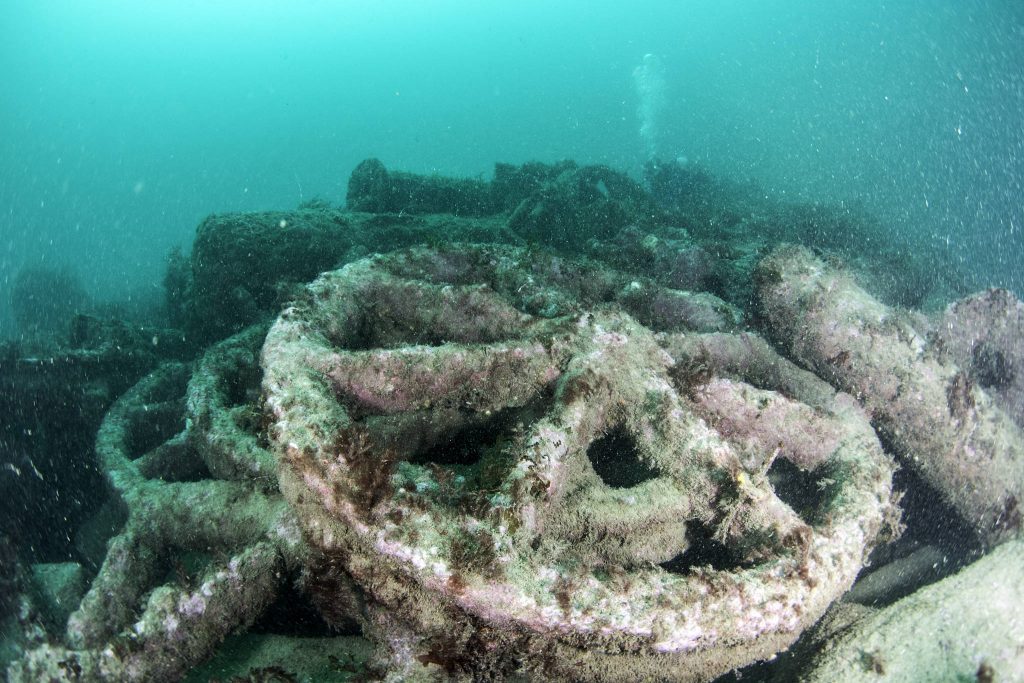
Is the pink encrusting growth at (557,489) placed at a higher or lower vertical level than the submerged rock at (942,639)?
higher

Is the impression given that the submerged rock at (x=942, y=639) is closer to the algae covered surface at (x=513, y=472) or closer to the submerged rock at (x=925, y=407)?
the algae covered surface at (x=513, y=472)

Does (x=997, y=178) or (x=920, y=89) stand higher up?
(x=920, y=89)

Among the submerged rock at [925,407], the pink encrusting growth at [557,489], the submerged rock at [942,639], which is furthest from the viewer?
the submerged rock at [925,407]

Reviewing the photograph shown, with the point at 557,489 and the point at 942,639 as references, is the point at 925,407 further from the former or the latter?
the point at 557,489

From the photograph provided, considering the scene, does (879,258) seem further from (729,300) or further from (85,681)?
(85,681)

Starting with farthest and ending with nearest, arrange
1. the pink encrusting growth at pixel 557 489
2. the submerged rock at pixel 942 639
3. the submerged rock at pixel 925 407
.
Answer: the submerged rock at pixel 925 407
the submerged rock at pixel 942 639
the pink encrusting growth at pixel 557 489

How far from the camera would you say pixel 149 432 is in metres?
5.14

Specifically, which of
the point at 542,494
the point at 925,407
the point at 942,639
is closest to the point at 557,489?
the point at 542,494

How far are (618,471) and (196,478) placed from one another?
3.49 m

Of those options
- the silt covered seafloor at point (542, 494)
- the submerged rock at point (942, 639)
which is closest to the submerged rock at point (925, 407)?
the silt covered seafloor at point (542, 494)

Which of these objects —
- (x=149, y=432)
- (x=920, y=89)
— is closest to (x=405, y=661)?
(x=149, y=432)

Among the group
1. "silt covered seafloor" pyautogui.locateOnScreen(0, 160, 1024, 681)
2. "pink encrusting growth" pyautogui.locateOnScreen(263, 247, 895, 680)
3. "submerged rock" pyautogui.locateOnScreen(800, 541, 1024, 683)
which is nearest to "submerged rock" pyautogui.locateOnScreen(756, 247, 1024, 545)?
"silt covered seafloor" pyautogui.locateOnScreen(0, 160, 1024, 681)

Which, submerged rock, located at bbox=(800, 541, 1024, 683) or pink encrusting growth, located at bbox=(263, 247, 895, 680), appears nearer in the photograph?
pink encrusting growth, located at bbox=(263, 247, 895, 680)

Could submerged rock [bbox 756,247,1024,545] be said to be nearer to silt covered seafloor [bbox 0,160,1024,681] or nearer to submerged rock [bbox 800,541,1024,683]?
silt covered seafloor [bbox 0,160,1024,681]
